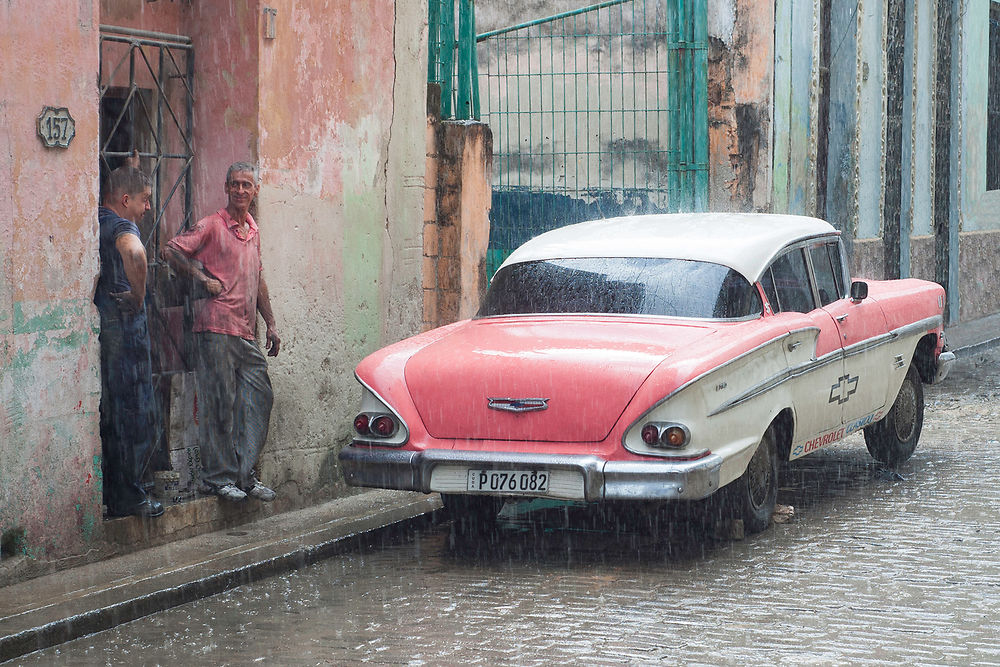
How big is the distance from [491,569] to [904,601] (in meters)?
1.96

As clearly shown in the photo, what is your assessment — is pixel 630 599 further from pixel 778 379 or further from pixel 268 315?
pixel 268 315

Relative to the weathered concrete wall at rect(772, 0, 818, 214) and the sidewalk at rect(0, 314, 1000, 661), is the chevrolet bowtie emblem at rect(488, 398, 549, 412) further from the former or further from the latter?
the weathered concrete wall at rect(772, 0, 818, 214)

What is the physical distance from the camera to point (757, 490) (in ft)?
25.6

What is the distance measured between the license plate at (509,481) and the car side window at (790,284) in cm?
199

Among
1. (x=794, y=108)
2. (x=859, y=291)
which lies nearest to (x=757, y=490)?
(x=859, y=291)

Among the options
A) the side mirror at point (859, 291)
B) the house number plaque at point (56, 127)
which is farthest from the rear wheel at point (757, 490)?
the house number plaque at point (56, 127)

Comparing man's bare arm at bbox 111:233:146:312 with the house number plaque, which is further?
man's bare arm at bbox 111:233:146:312

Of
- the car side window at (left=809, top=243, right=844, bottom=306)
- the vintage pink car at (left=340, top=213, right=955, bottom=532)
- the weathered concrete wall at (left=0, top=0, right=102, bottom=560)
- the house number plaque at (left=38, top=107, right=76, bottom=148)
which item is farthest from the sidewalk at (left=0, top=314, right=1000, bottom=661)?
the car side window at (left=809, top=243, right=844, bottom=306)

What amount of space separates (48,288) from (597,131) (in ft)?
27.3

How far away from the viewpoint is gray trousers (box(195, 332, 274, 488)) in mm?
8180

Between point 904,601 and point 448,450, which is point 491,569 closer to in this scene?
point 448,450

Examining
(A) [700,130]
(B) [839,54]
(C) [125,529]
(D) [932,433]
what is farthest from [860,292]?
(B) [839,54]

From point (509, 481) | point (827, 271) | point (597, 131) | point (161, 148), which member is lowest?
point (509, 481)

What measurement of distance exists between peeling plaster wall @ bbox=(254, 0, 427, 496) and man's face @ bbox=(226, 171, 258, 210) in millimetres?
338
